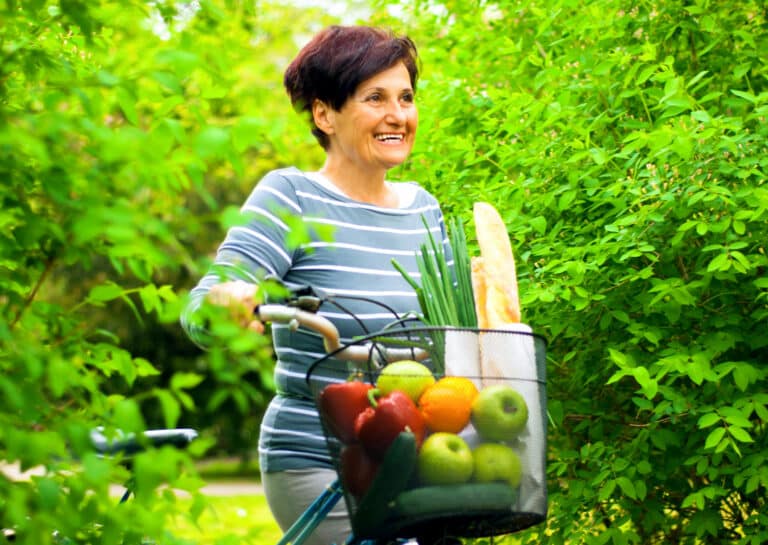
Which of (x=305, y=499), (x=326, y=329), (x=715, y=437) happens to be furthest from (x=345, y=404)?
(x=715, y=437)

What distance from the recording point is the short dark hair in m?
2.95

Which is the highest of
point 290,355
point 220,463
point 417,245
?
point 417,245

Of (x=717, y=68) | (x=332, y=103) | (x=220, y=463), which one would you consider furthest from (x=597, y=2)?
(x=220, y=463)

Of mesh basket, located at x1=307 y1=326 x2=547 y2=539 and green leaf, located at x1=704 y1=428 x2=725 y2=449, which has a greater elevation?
mesh basket, located at x1=307 y1=326 x2=547 y2=539

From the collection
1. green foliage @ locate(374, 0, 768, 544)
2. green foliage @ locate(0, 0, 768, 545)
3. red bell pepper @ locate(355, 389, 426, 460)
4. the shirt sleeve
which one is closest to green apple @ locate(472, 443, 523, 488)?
red bell pepper @ locate(355, 389, 426, 460)

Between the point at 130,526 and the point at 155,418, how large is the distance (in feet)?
48.4

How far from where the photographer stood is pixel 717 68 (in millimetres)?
3955

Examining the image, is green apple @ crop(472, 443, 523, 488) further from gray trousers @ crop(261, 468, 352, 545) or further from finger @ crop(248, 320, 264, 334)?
gray trousers @ crop(261, 468, 352, 545)

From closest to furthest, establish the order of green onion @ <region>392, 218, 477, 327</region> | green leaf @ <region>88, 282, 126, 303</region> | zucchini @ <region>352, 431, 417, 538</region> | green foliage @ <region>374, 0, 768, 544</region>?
green leaf @ <region>88, 282, 126, 303</region>
zucchini @ <region>352, 431, 417, 538</region>
green onion @ <region>392, 218, 477, 327</region>
green foliage @ <region>374, 0, 768, 544</region>

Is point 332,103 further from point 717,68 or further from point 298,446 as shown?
point 717,68

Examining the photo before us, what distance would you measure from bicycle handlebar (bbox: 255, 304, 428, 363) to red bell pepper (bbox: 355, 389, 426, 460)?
12 centimetres

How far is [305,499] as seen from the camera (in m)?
2.66

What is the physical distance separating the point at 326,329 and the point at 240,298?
0.85ft

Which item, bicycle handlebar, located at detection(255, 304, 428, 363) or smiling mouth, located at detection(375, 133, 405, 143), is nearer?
bicycle handlebar, located at detection(255, 304, 428, 363)
